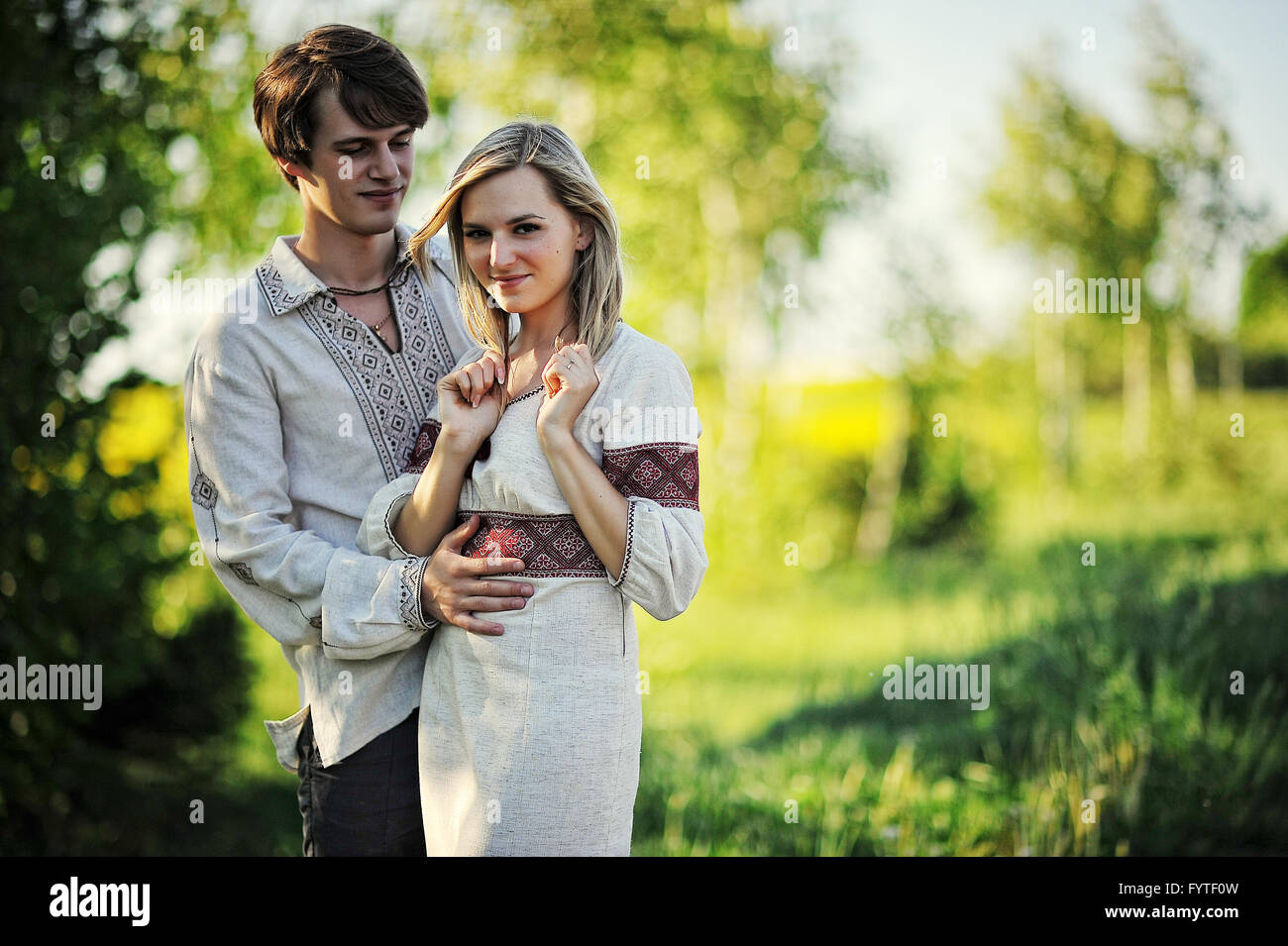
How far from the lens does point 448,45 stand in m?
6.17

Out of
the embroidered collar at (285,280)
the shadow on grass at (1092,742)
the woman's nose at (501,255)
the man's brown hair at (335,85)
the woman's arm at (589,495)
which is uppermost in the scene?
the man's brown hair at (335,85)

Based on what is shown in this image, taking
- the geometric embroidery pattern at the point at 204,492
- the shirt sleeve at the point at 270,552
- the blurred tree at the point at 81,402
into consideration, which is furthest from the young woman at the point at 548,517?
the blurred tree at the point at 81,402

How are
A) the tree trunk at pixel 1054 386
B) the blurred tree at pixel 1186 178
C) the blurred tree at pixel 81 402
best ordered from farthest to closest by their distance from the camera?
the tree trunk at pixel 1054 386 → the blurred tree at pixel 1186 178 → the blurred tree at pixel 81 402

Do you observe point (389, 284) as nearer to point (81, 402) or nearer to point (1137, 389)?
point (81, 402)

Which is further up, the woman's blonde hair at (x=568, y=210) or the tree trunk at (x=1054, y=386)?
the tree trunk at (x=1054, y=386)

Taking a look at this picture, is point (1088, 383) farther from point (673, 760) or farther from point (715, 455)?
point (673, 760)

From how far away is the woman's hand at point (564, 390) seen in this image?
78.2 inches

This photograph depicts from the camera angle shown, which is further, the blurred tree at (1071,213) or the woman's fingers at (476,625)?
the blurred tree at (1071,213)

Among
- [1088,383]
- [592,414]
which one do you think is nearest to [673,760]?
[592,414]

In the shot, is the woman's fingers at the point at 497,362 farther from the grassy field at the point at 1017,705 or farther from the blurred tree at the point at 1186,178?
the blurred tree at the point at 1186,178

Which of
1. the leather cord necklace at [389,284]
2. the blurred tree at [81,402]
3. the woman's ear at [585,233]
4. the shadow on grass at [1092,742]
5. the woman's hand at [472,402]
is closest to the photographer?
the woman's hand at [472,402]

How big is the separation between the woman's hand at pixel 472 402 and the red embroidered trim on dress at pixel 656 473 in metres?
0.25

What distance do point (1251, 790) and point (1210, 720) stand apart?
0.91 ft

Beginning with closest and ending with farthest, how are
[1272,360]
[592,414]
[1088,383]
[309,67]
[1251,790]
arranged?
[592,414] < [309,67] < [1251,790] < [1272,360] < [1088,383]
